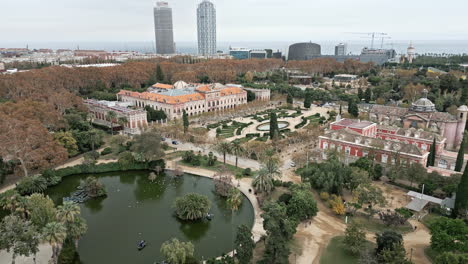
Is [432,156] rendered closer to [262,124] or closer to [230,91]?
[262,124]

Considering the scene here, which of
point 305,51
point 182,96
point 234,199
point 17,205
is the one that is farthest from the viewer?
point 305,51

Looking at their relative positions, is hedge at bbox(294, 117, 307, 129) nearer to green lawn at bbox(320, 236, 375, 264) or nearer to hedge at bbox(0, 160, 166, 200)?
hedge at bbox(0, 160, 166, 200)

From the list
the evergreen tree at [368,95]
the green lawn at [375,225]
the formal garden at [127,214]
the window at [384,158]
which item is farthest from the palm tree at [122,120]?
the evergreen tree at [368,95]

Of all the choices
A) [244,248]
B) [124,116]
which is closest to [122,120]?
[124,116]

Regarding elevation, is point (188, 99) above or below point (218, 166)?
above

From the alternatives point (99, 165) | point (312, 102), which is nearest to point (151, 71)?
point (312, 102)

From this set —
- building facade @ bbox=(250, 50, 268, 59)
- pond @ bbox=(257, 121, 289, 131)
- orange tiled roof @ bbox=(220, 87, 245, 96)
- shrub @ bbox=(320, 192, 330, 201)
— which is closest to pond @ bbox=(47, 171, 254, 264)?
shrub @ bbox=(320, 192, 330, 201)
